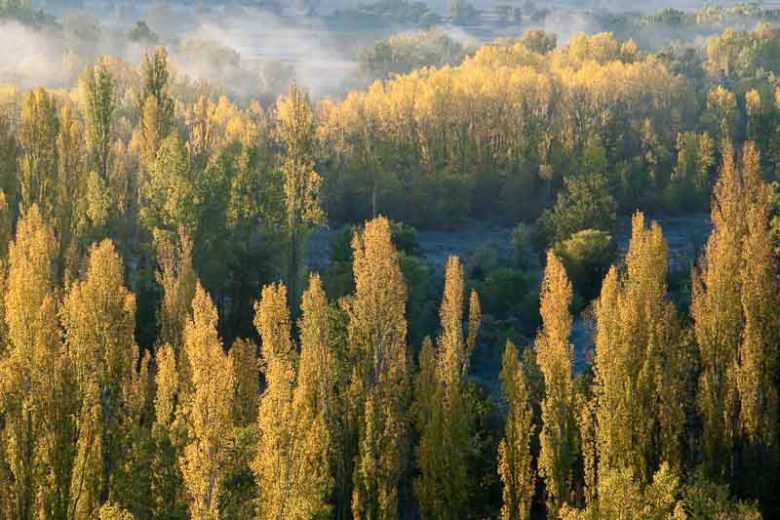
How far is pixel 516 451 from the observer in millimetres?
26078

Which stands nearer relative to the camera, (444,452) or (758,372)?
(444,452)

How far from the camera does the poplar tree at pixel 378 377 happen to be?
25547 mm

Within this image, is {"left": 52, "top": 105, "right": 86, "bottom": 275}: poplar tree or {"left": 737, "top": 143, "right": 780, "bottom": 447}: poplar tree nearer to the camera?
{"left": 737, "top": 143, "right": 780, "bottom": 447}: poplar tree

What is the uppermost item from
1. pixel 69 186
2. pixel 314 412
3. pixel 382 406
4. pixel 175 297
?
pixel 69 186

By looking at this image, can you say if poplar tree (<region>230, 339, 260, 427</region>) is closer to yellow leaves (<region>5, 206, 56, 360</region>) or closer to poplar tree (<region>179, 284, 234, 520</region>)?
poplar tree (<region>179, 284, 234, 520</region>)

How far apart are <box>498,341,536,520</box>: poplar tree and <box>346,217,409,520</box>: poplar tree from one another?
8.37 feet

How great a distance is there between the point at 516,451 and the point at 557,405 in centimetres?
149

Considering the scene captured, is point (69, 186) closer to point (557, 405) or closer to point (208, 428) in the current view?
point (208, 428)

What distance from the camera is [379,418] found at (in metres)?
26.1

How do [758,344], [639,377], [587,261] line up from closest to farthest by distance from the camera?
[639,377] < [758,344] < [587,261]

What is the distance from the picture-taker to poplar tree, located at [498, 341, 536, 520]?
25812 millimetres

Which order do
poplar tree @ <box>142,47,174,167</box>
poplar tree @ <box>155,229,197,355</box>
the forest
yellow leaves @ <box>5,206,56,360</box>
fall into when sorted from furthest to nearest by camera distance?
poplar tree @ <box>142,47,174,167</box> → poplar tree @ <box>155,229,197,355</box> → yellow leaves @ <box>5,206,56,360</box> → the forest

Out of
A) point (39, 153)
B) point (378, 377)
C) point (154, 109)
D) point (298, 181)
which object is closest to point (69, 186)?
point (39, 153)

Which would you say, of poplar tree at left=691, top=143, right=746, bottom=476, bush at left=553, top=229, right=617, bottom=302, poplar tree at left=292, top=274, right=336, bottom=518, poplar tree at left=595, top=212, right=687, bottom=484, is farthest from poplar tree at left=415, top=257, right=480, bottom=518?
bush at left=553, top=229, right=617, bottom=302
